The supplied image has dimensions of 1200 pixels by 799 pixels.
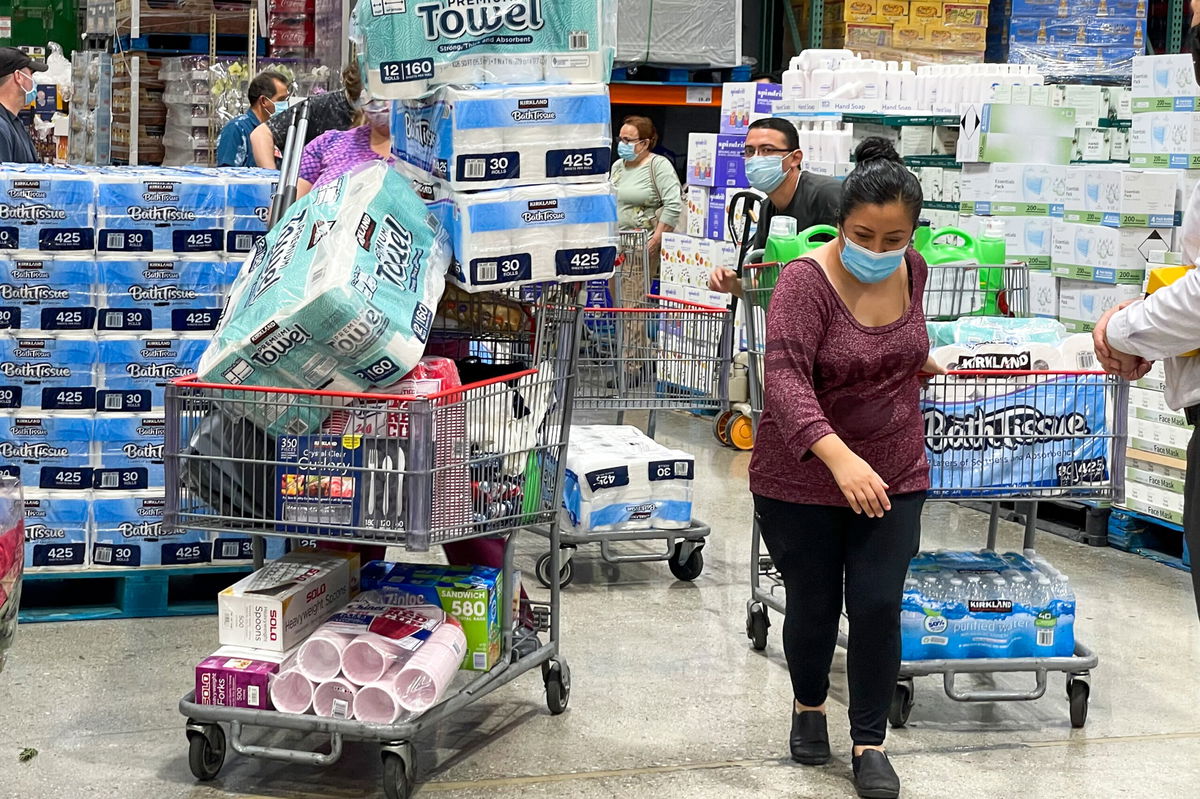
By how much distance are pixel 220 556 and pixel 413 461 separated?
195cm

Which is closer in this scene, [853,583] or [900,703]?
Answer: [853,583]

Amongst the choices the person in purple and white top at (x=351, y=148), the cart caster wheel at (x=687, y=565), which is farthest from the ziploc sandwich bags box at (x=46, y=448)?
the cart caster wheel at (x=687, y=565)

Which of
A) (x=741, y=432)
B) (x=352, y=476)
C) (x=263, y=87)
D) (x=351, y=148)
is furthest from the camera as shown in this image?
(x=741, y=432)

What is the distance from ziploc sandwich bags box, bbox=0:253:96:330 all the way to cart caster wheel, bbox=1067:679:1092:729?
11.1 feet

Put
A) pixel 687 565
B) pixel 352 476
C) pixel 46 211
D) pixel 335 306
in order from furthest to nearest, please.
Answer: pixel 687 565 < pixel 46 211 < pixel 352 476 < pixel 335 306

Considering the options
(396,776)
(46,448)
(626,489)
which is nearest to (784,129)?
(626,489)

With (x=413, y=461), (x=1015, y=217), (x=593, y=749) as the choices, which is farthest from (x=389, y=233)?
(x=1015, y=217)

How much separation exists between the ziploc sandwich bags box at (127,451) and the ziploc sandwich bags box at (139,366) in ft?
0.17

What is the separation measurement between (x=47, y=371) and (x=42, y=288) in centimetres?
28

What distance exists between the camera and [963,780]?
4.05 meters

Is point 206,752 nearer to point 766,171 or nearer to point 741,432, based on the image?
point 766,171

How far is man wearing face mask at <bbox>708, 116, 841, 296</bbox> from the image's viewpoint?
6023 mm

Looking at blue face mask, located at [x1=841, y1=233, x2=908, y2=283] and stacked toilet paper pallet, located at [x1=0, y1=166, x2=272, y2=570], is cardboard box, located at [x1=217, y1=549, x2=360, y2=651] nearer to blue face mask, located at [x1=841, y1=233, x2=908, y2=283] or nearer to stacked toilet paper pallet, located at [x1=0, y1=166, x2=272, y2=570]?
stacked toilet paper pallet, located at [x1=0, y1=166, x2=272, y2=570]

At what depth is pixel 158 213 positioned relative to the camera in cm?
517
